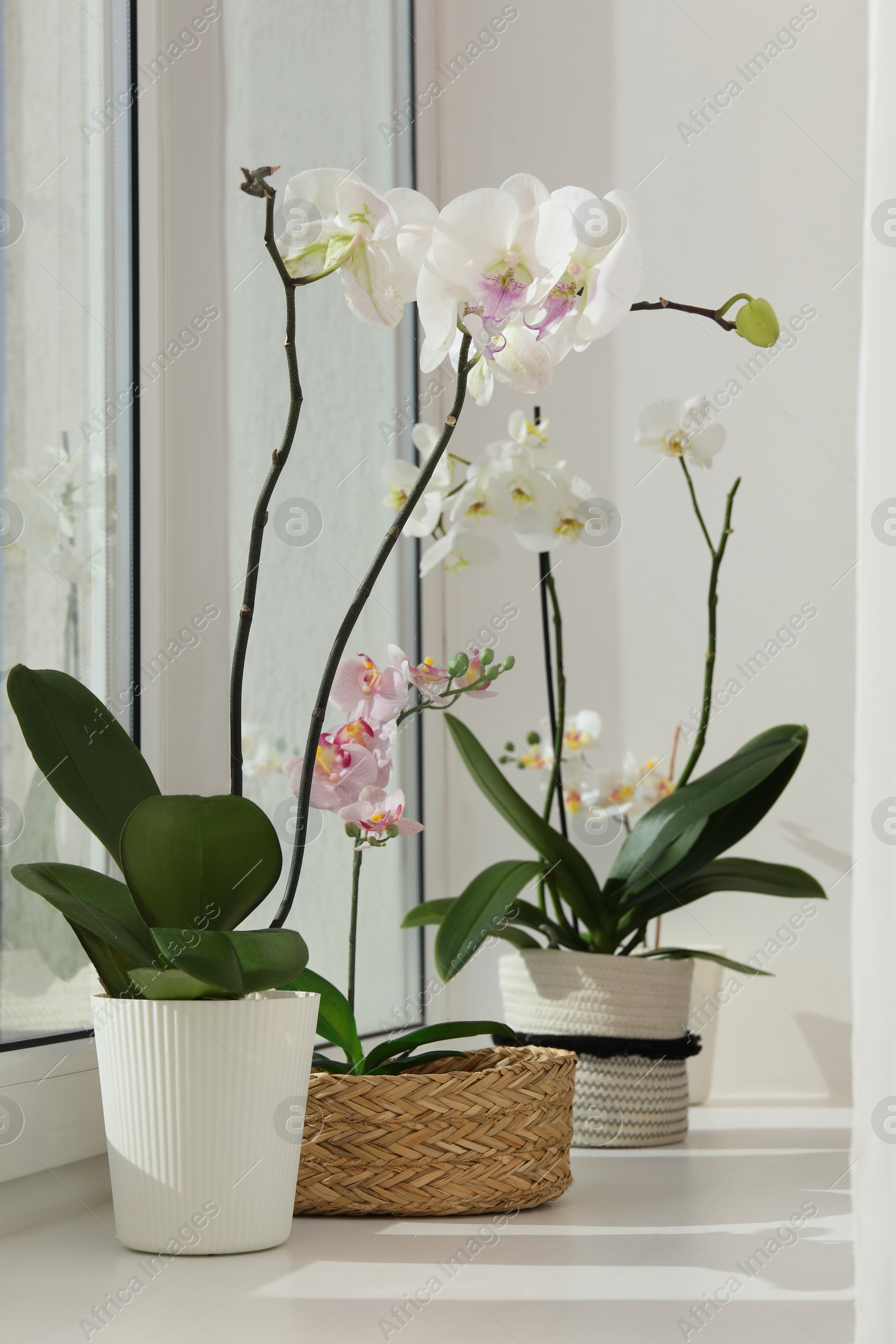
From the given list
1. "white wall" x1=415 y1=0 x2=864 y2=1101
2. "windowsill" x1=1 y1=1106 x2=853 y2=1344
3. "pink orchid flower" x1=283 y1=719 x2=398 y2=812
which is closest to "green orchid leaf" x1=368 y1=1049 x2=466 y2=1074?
"windowsill" x1=1 y1=1106 x2=853 y2=1344

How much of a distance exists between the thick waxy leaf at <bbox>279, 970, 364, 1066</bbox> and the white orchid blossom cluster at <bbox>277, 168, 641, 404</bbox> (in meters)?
0.48

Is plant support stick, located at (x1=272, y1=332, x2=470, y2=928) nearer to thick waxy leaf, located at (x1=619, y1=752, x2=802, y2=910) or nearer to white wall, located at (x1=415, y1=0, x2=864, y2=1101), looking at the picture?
thick waxy leaf, located at (x1=619, y1=752, x2=802, y2=910)

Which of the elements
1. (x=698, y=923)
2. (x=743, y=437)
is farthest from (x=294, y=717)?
(x=743, y=437)

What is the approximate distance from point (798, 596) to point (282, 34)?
881mm

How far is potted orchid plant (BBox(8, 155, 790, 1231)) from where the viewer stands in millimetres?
774

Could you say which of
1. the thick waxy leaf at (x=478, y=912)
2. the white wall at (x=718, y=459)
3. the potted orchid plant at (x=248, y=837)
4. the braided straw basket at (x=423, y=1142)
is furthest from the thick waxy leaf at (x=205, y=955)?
the white wall at (x=718, y=459)

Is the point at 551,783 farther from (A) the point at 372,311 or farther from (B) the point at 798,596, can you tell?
(A) the point at 372,311

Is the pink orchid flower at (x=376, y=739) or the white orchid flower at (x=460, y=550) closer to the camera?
the pink orchid flower at (x=376, y=739)

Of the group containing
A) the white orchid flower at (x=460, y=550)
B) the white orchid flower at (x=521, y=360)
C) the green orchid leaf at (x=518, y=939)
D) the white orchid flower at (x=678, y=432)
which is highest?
the white orchid flower at (x=678, y=432)

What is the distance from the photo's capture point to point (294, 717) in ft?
4.44

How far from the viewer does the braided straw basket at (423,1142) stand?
902 millimetres

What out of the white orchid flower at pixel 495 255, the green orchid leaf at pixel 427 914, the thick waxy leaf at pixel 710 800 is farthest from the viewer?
the green orchid leaf at pixel 427 914

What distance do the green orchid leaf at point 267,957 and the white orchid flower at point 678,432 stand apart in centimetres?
74

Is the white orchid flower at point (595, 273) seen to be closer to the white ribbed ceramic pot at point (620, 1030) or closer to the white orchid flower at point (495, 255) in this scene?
A: the white orchid flower at point (495, 255)
